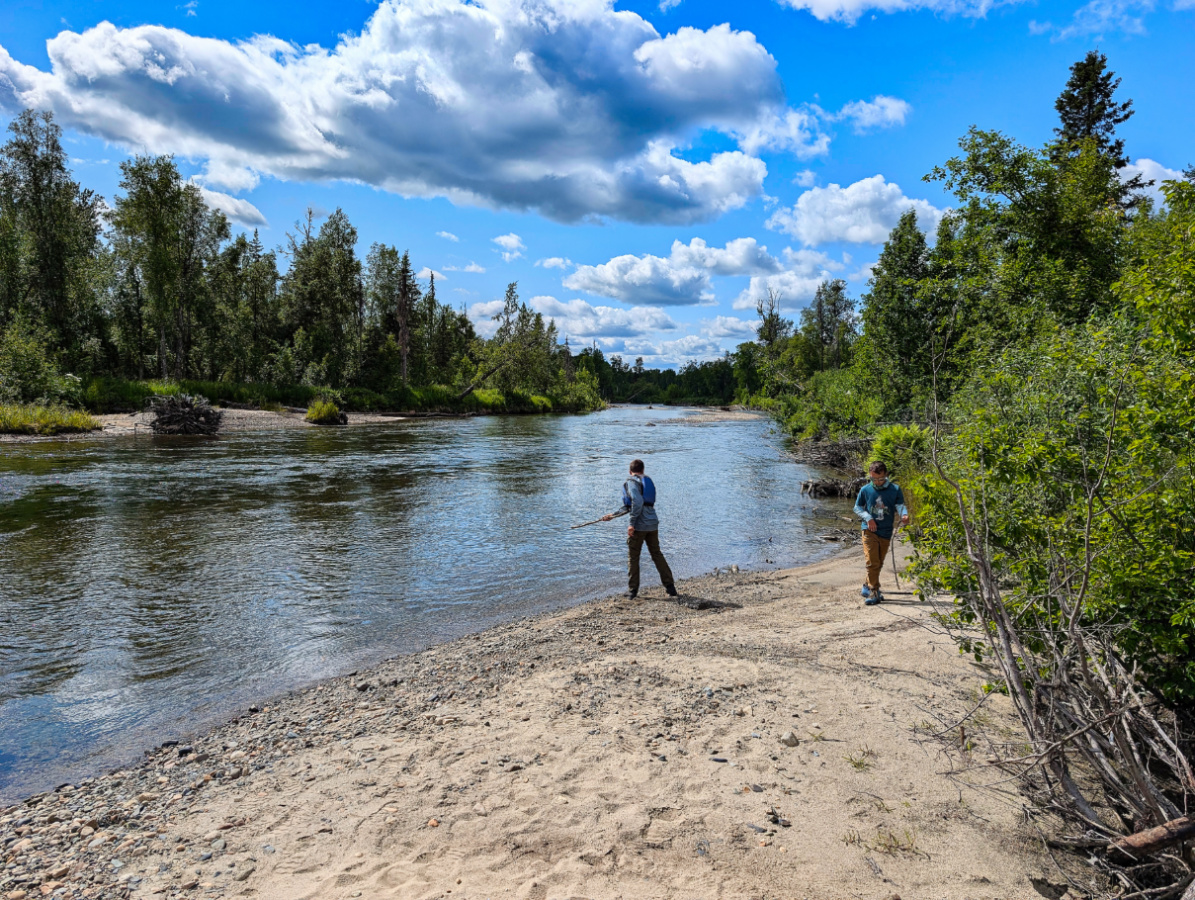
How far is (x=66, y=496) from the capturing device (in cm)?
1941

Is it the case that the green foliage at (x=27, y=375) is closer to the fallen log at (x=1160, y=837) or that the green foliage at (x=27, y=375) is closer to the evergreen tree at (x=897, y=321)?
the evergreen tree at (x=897, y=321)

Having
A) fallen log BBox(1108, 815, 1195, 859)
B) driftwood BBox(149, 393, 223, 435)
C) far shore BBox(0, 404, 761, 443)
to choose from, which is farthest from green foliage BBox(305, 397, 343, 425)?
fallen log BBox(1108, 815, 1195, 859)

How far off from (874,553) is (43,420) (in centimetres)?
4198

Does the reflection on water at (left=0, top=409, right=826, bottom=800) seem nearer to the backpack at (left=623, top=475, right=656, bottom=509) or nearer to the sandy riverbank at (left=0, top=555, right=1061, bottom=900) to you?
the sandy riverbank at (left=0, top=555, right=1061, bottom=900)

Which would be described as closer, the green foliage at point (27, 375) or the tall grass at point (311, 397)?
the green foliage at point (27, 375)

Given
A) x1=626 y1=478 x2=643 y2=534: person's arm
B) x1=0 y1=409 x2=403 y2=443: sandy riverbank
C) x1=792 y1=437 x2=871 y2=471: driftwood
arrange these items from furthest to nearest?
x1=0 y1=409 x2=403 y2=443: sandy riverbank
x1=792 y1=437 x2=871 y2=471: driftwood
x1=626 y1=478 x2=643 y2=534: person's arm

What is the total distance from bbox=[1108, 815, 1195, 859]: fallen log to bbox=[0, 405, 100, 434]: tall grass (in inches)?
1764

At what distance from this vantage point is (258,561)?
44.8 feet

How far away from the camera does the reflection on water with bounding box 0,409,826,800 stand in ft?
25.8

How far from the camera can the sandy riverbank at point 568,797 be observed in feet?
13.5

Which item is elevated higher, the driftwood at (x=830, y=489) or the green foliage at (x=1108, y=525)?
the green foliage at (x=1108, y=525)

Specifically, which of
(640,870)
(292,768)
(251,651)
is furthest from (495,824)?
(251,651)

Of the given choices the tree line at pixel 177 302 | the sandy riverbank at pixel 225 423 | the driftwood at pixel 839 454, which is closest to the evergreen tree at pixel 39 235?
the tree line at pixel 177 302

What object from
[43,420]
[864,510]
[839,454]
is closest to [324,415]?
[43,420]
